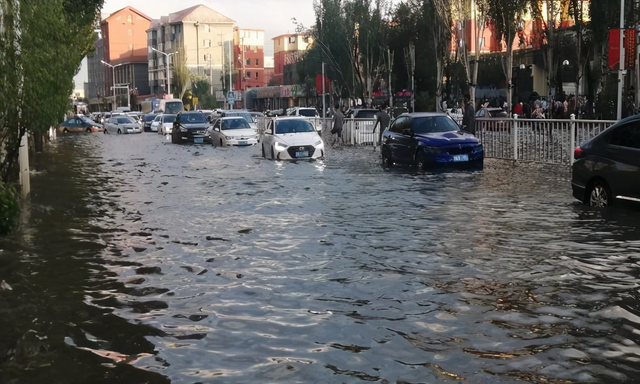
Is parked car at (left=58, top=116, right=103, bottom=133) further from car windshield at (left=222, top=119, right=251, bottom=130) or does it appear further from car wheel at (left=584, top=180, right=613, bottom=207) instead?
car wheel at (left=584, top=180, right=613, bottom=207)

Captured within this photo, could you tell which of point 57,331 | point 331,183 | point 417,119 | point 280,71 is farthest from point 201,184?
point 280,71

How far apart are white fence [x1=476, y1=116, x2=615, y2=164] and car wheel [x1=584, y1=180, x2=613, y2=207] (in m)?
6.84

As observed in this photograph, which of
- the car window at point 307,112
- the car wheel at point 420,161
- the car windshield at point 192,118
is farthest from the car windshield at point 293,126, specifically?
the car window at point 307,112

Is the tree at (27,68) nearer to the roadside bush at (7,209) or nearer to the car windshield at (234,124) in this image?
the roadside bush at (7,209)

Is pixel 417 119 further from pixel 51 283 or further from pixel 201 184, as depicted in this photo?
pixel 51 283

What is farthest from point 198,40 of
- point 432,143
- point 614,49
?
point 432,143

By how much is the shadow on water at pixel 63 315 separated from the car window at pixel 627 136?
7.62 meters

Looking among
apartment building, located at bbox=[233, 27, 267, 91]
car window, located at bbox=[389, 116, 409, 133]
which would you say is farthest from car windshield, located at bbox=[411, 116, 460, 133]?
apartment building, located at bbox=[233, 27, 267, 91]

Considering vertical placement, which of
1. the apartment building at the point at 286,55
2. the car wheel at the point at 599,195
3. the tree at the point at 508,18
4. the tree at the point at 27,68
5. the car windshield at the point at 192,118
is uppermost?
the apartment building at the point at 286,55

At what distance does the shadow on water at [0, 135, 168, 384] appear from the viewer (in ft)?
19.7

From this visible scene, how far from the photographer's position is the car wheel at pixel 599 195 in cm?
1400

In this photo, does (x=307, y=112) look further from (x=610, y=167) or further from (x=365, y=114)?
(x=610, y=167)

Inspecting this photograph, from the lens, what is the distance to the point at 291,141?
29.6 metres

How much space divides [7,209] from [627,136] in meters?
8.95
